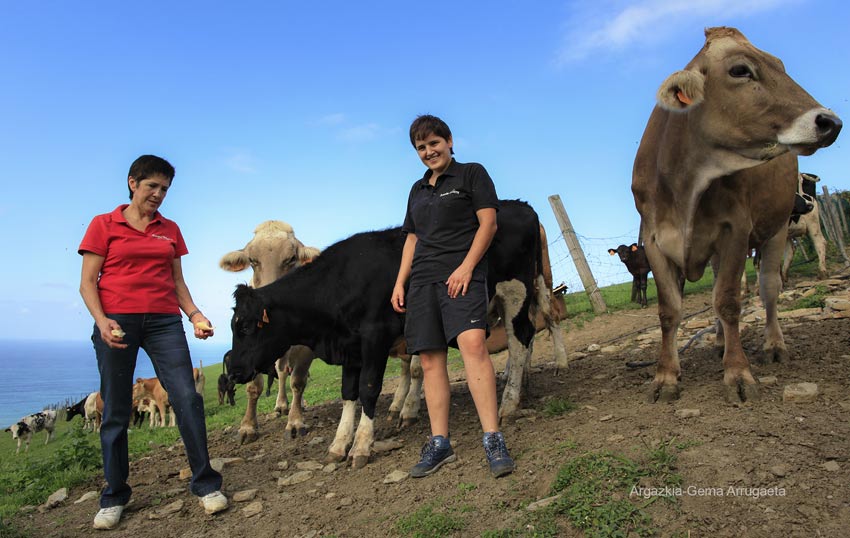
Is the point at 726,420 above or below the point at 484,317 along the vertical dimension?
below

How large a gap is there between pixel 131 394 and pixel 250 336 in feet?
4.46

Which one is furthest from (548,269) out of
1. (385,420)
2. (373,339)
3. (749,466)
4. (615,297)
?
(615,297)

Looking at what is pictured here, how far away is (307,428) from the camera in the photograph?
7.07 metres

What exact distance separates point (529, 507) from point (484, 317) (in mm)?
1286

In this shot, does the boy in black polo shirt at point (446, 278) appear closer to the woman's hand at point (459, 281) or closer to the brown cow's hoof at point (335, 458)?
the woman's hand at point (459, 281)

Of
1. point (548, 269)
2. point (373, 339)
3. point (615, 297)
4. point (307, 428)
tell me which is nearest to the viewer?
point (373, 339)

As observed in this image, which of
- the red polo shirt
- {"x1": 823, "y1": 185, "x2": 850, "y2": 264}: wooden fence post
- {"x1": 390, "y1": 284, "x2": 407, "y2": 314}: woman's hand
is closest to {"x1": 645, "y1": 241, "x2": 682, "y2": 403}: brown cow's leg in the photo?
{"x1": 390, "y1": 284, "x2": 407, "y2": 314}: woman's hand

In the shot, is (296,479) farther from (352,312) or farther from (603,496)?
(603,496)

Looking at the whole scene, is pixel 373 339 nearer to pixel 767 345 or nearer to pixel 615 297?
pixel 767 345

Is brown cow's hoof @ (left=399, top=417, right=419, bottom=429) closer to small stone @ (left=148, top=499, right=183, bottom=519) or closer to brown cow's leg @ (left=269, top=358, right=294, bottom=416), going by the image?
brown cow's leg @ (left=269, top=358, right=294, bottom=416)

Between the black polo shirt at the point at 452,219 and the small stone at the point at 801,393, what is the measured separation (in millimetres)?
2258

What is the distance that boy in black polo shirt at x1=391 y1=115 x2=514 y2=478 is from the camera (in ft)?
13.5

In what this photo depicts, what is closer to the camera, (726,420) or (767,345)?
(726,420)

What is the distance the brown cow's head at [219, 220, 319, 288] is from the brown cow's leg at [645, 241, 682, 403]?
167 inches
